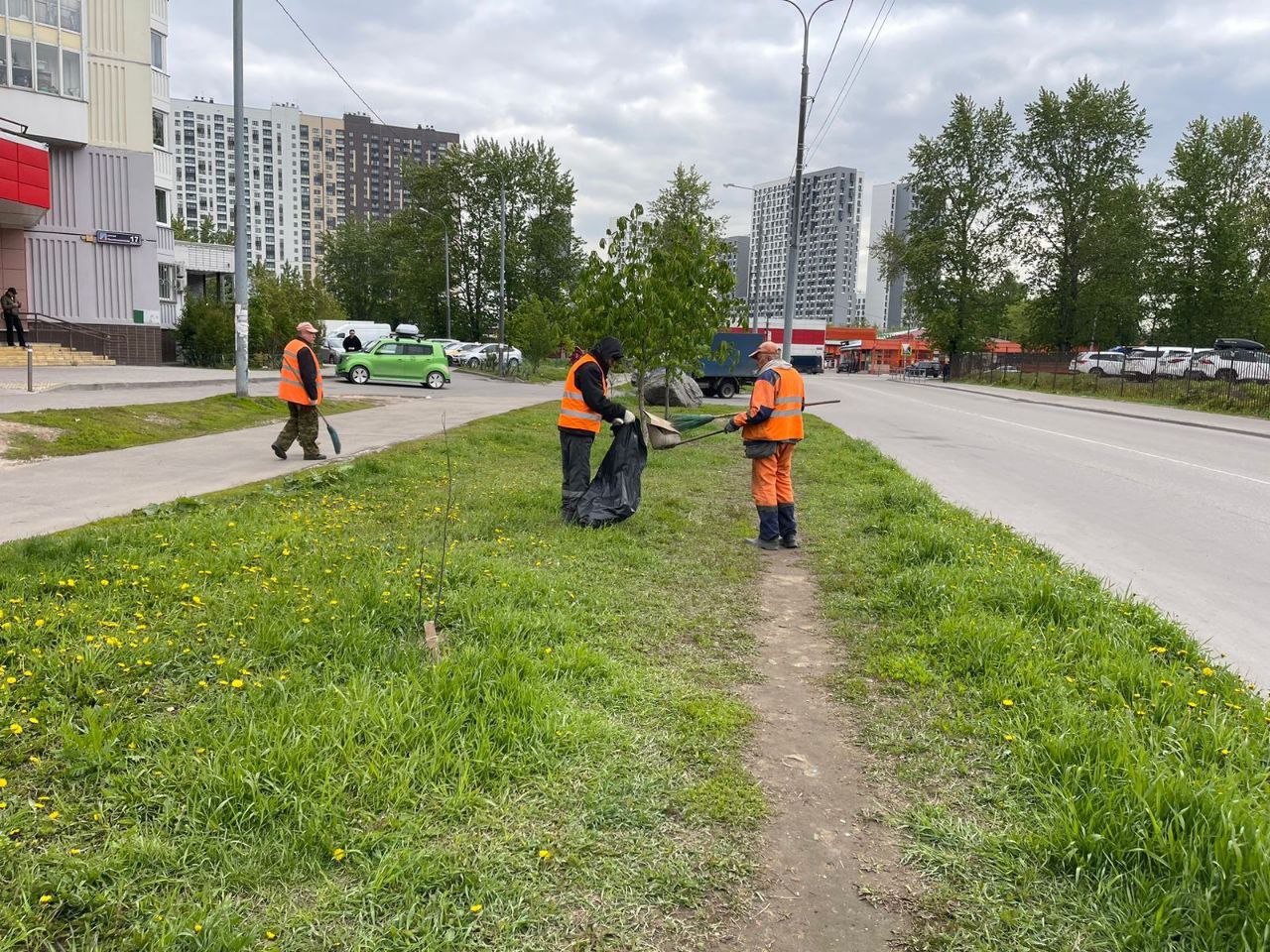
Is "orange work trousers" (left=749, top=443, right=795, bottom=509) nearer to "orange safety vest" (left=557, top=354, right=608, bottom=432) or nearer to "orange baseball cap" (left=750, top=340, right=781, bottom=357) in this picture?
"orange baseball cap" (left=750, top=340, right=781, bottom=357)

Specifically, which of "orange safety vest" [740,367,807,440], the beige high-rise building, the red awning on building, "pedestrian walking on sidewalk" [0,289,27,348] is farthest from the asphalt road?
the beige high-rise building

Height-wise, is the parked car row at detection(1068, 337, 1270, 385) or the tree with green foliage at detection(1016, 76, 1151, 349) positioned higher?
the tree with green foliage at detection(1016, 76, 1151, 349)

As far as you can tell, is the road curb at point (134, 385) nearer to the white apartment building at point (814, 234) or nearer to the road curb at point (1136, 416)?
the white apartment building at point (814, 234)

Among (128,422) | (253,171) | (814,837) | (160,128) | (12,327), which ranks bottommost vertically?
(814,837)

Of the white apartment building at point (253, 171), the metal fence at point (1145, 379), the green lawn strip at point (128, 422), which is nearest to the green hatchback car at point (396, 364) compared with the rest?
the green lawn strip at point (128, 422)

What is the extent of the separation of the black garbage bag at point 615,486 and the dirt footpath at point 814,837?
125 inches

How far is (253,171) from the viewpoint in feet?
294

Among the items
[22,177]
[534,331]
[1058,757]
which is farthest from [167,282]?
[1058,757]

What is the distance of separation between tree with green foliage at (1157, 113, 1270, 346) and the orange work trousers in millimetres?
55328

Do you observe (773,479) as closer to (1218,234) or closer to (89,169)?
(89,169)

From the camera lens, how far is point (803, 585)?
636 centimetres

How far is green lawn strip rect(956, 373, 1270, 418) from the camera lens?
2423 cm

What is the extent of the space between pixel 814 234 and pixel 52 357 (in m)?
27.3

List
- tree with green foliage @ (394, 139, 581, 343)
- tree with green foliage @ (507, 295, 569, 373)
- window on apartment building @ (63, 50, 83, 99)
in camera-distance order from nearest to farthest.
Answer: window on apartment building @ (63, 50, 83, 99) → tree with green foliage @ (507, 295, 569, 373) → tree with green foliage @ (394, 139, 581, 343)
